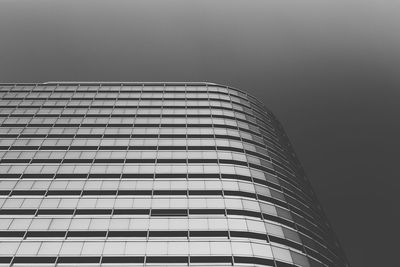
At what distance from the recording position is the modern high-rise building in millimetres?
37875

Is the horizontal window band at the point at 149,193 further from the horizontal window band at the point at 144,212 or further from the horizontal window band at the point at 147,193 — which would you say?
the horizontal window band at the point at 144,212

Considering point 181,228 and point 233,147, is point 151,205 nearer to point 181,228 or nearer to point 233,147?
point 181,228

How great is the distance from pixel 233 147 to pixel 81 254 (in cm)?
2471

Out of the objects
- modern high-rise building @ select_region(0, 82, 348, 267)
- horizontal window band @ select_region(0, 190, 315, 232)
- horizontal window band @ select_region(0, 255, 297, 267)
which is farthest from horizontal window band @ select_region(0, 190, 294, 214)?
horizontal window band @ select_region(0, 255, 297, 267)

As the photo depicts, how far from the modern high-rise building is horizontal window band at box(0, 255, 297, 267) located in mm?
94

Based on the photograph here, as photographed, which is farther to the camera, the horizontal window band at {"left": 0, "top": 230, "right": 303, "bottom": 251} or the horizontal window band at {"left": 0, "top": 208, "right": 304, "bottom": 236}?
the horizontal window band at {"left": 0, "top": 208, "right": 304, "bottom": 236}

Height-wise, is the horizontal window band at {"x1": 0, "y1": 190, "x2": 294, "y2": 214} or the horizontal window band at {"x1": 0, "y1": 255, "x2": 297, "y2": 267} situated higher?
the horizontal window band at {"x1": 0, "y1": 190, "x2": 294, "y2": 214}

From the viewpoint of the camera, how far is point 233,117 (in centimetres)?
6278

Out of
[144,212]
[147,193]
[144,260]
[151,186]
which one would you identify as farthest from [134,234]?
[151,186]

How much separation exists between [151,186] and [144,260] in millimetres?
11345

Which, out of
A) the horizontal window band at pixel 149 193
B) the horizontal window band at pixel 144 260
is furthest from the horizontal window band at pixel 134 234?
the horizontal window band at pixel 149 193

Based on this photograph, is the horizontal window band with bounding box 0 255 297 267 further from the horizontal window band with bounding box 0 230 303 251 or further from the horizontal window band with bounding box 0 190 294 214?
the horizontal window band with bounding box 0 190 294 214

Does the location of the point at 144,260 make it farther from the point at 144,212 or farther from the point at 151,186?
the point at 151,186

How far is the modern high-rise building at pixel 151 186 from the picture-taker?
124 ft
